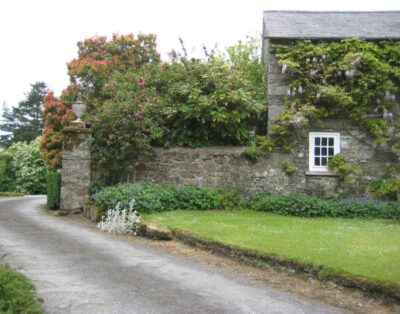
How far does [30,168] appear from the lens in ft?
92.9

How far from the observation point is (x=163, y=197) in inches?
455

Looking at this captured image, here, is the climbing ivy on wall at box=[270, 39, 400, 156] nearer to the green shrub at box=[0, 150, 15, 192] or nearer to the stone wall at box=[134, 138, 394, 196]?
the stone wall at box=[134, 138, 394, 196]

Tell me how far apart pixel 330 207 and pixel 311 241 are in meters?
4.49

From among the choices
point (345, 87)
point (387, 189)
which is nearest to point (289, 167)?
point (387, 189)

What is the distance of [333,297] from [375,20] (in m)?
13.0

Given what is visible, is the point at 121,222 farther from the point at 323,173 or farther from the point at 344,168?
the point at 344,168

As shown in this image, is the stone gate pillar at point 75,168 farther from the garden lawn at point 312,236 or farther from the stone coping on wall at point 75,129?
the garden lawn at point 312,236

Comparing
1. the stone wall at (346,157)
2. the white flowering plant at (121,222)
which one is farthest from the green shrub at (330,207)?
the white flowering plant at (121,222)

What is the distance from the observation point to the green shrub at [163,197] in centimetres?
1089

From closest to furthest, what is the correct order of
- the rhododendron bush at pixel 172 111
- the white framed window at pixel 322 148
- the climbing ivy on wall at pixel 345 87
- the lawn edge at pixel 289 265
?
the lawn edge at pixel 289 265, the rhododendron bush at pixel 172 111, the climbing ivy on wall at pixel 345 87, the white framed window at pixel 322 148

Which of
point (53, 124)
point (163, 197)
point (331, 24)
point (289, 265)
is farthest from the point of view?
point (53, 124)

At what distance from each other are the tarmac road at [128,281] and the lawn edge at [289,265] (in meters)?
0.61

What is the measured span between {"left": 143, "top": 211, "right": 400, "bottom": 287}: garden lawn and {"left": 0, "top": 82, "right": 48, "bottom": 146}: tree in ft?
148

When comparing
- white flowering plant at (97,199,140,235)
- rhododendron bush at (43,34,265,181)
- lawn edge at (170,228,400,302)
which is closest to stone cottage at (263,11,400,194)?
rhododendron bush at (43,34,265,181)
